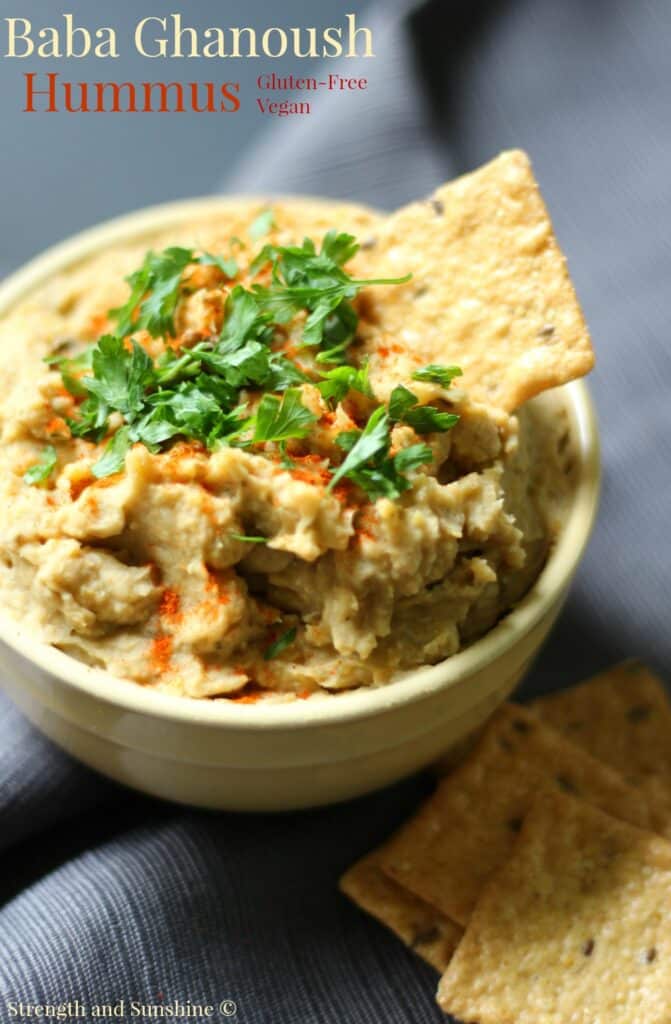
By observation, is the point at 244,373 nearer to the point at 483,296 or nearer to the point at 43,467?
the point at 43,467

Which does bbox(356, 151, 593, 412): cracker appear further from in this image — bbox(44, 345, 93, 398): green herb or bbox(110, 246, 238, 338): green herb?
bbox(44, 345, 93, 398): green herb

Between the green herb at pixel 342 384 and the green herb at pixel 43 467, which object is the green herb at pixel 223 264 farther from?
the green herb at pixel 43 467

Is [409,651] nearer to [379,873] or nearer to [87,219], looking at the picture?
[379,873]

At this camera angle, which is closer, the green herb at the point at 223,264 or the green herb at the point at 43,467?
the green herb at the point at 43,467

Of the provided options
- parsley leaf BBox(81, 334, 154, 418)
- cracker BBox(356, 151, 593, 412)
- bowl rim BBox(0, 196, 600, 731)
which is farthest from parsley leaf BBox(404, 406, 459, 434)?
parsley leaf BBox(81, 334, 154, 418)

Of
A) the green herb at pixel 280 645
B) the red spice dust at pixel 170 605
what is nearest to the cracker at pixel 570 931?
the green herb at pixel 280 645

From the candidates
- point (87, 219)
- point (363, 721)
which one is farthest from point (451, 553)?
point (87, 219)

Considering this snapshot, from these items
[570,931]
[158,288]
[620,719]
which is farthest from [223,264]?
[570,931]
